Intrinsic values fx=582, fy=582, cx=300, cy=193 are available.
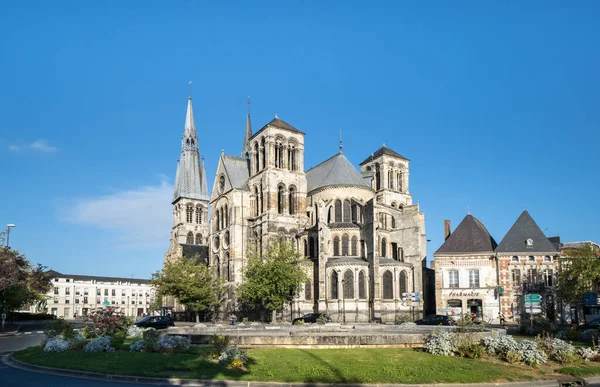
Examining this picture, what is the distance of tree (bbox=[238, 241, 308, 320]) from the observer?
61.4 m

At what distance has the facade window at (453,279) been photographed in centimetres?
6512

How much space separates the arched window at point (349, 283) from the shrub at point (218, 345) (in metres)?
43.2

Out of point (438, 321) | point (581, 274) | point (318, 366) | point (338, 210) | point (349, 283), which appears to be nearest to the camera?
point (318, 366)

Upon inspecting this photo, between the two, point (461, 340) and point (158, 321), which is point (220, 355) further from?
point (158, 321)

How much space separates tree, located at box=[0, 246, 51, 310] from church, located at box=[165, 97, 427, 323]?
22.2 meters

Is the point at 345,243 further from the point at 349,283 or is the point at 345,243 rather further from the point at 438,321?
the point at 438,321

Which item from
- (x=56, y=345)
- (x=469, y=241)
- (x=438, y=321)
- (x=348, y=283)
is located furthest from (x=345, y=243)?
(x=56, y=345)

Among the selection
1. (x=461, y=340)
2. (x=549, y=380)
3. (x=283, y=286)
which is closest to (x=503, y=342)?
(x=461, y=340)

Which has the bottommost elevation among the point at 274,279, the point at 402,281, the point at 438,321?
the point at 438,321

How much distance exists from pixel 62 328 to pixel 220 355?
13514 millimetres

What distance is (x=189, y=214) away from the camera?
110 meters

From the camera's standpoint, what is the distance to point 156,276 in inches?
2810

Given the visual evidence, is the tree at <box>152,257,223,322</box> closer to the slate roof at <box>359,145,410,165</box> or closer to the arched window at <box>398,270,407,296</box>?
the arched window at <box>398,270,407,296</box>

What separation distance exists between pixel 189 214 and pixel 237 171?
106ft
